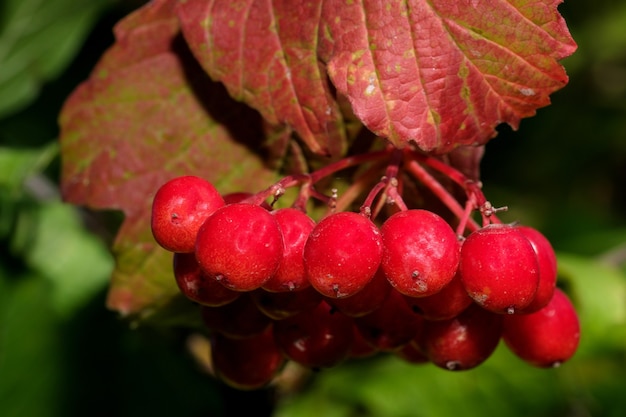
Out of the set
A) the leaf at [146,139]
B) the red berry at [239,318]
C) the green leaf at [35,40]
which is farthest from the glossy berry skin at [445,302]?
the green leaf at [35,40]

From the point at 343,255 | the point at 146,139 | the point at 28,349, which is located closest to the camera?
the point at 343,255

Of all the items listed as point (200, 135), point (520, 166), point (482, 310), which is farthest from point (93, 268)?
point (520, 166)

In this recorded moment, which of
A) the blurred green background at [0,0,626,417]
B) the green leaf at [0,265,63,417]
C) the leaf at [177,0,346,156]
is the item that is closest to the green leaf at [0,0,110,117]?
the blurred green background at [0,0,626,417]

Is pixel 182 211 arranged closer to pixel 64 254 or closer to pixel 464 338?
pixel 464 338

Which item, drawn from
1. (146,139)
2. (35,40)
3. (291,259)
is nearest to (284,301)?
(291,259)

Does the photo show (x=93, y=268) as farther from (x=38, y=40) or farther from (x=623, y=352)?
(x=623, y=352)

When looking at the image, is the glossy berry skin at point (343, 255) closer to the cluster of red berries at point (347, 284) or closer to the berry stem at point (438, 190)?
the cluster of red berries at point (347, 284)
